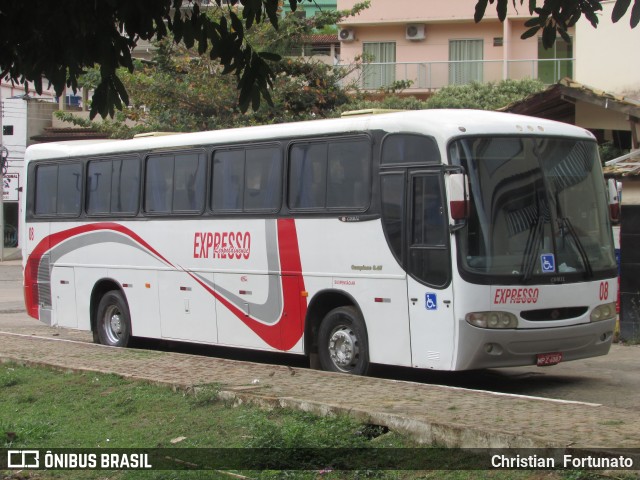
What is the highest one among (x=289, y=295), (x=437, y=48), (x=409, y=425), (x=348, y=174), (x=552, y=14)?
(x=437, y=48)

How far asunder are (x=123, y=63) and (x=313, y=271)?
5.48 metres

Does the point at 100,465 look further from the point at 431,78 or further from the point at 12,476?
the point at 431,78

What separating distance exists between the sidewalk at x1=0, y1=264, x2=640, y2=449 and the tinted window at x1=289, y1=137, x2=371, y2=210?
6.88 ft

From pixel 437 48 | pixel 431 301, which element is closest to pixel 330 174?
pixel 431 301

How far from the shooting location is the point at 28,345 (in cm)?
1432

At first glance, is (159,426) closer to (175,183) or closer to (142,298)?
(175,183)

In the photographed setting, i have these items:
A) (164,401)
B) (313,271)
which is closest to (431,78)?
(313,271)

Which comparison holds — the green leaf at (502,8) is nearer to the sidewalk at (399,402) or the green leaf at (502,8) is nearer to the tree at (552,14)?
the tree at (552,14)

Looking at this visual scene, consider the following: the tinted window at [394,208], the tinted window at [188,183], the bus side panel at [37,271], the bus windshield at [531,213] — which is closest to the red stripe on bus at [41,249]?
the bus side panel at [37,271]

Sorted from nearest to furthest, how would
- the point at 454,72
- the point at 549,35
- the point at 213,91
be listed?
1. the point at 549,35
2. the point at 213,91
3. the point at 454,72

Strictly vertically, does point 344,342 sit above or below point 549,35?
below

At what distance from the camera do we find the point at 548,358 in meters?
10.6

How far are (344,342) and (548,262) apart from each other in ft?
8.68

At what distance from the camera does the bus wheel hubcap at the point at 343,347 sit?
37.9 feet
